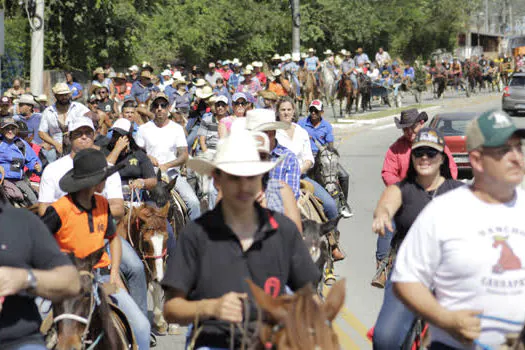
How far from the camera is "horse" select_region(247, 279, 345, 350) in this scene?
4258mm

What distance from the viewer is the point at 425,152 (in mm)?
7422

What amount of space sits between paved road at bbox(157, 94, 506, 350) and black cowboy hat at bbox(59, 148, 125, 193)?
279 centimetres

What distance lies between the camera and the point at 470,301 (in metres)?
4.66

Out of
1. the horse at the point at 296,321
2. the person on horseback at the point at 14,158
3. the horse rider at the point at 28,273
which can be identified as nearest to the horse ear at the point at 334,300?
the horse at the point at 296,321

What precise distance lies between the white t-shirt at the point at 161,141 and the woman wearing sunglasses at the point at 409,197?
6201mm

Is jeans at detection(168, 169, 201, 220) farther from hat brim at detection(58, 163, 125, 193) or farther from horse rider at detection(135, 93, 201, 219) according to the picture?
hat brim at detection(58, 163, 125, 193)

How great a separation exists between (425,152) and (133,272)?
2.93 metres

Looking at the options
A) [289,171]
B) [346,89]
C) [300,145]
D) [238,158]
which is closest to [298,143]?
[300,145]

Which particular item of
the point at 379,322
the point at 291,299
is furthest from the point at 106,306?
the point at 291,299

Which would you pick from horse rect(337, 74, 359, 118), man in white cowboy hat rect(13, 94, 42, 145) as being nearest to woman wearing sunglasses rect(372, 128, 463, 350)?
man in white cowboy hat rect(13, 94, 42, 145)

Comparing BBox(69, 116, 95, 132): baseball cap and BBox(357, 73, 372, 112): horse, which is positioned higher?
BBox(69, 116, 95, 132): baseball cap

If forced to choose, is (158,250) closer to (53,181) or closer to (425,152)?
(53,181)

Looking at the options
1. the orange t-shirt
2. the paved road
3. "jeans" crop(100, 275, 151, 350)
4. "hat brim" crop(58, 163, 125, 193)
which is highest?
"hat brim" crop(58, 163, 125, 193)

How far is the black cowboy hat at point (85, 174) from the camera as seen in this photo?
7293mm
